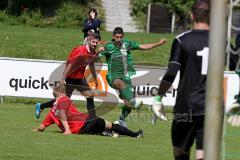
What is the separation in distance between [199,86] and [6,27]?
1027 inches

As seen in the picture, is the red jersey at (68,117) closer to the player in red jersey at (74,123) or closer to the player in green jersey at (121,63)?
the player in red jersey at (74,123)

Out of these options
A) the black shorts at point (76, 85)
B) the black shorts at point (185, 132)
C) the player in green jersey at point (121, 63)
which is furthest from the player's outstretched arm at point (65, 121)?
the black shorts at point (185, 132)

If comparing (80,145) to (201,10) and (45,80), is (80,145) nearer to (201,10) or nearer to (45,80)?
(201,10)

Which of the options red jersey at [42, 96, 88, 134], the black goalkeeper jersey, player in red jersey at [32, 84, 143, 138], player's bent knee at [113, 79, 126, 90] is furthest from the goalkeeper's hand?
player's bent knee at [113, 79, 126, 90]

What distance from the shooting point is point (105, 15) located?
1465 inches

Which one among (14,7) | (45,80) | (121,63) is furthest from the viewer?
(14,7)

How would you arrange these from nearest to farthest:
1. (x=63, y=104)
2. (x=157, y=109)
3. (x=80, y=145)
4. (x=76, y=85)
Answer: (x=157, y=109), (x=80, y=145), (x=63, y=104), (x=76, y=85)

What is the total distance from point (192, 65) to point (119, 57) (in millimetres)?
7312

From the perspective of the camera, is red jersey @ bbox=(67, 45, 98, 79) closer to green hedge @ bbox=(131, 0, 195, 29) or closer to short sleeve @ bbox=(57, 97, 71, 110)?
short sleeve @ bbox=(57, 97, 71, 110)

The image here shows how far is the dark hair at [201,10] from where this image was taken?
6.54 meters

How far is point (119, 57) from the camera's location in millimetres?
14148

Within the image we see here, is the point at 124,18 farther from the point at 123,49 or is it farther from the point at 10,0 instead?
the point at 123,49

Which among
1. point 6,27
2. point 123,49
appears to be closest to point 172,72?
point 123,49

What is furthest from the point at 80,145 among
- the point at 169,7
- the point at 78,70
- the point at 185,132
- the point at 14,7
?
the point at 169,7
